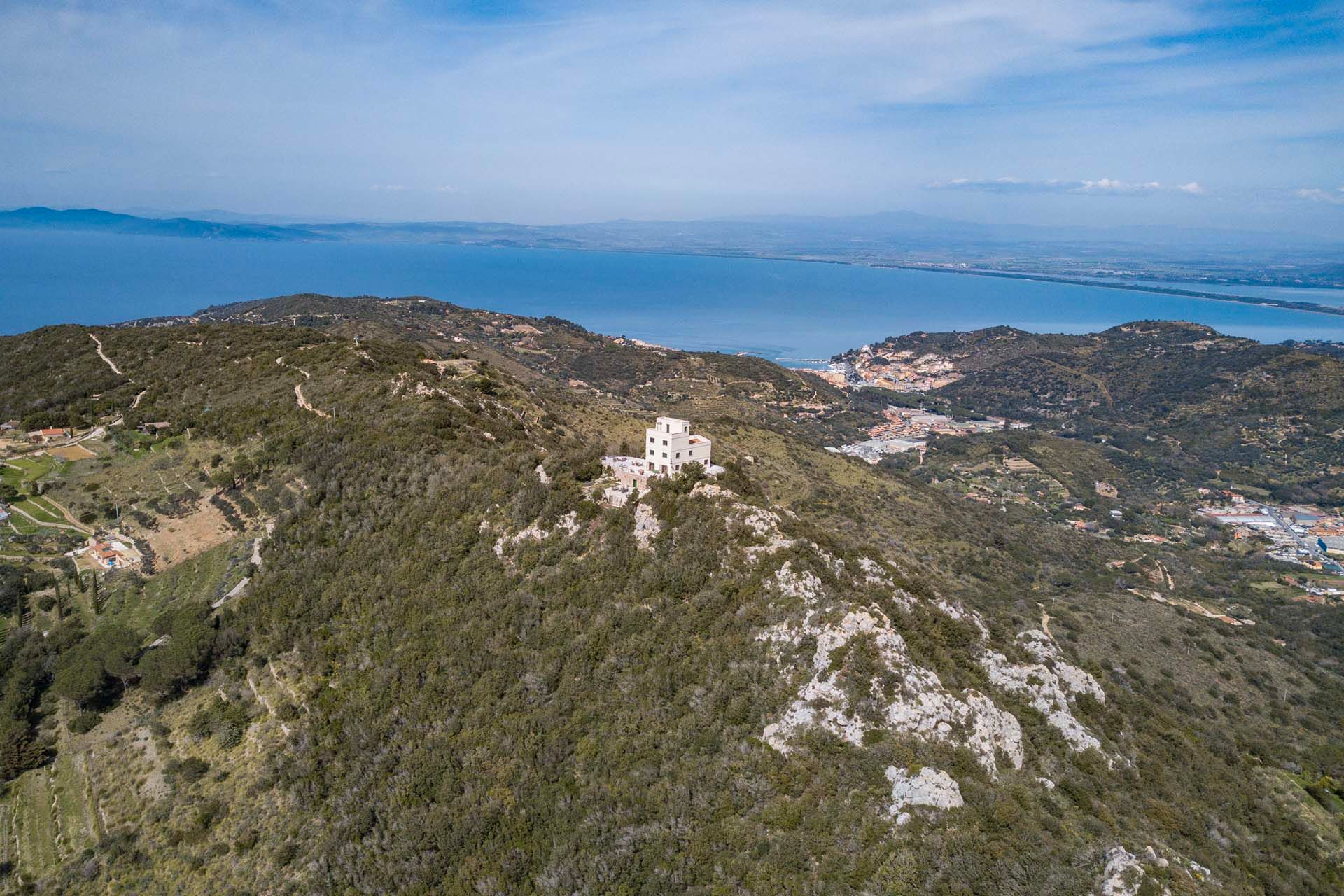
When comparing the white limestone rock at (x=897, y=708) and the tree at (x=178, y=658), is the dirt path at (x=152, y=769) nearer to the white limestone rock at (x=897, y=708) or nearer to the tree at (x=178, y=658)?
the tree at (x=178, y=658)

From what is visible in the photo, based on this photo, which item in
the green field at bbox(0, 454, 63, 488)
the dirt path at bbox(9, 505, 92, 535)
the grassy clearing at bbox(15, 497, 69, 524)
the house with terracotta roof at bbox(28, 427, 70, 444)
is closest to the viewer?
the dirt path at bbox(9, 505, 92, 535)

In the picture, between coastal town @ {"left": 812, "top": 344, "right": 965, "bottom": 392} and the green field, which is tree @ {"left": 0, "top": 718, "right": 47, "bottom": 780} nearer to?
the green field

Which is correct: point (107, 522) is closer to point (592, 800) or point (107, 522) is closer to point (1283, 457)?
point (592, 800)

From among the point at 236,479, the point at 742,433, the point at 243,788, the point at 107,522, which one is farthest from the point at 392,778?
the point at 742,433

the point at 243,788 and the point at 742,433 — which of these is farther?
the point at 742,433

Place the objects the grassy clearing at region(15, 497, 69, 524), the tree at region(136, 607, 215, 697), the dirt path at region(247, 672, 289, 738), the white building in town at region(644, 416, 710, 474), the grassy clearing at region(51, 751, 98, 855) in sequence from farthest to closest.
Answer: the grassy clearing at region(15, 497, 69, 524), the white building in town at region(644, 416, 710, 474), the tree at region(136, 607, 215, 697), the dirt path at region(247, 672, 289, 738), the grassy clearing at region(51, 751, 98, 855)

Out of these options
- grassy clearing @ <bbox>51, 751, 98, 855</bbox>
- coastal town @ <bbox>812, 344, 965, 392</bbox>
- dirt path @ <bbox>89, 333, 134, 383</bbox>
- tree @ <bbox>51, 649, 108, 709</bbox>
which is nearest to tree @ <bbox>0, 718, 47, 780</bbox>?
grassy clearing @ <bbox>51, 751, 98, 855</bbox>
